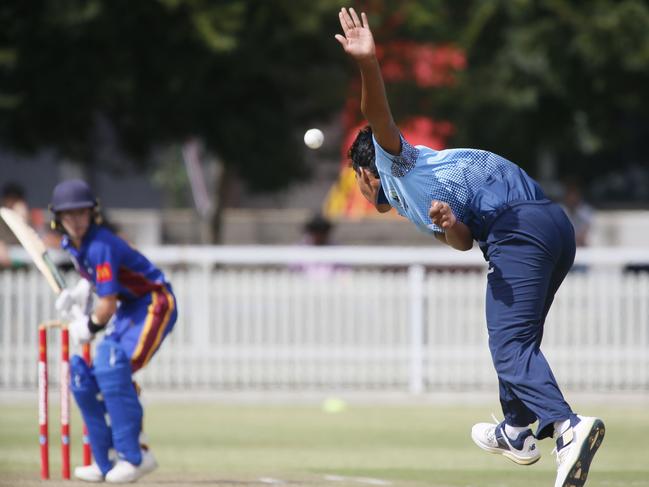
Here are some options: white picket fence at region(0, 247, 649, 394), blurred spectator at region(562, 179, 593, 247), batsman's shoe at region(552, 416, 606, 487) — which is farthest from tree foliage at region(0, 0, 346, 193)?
batsman's shoe at region(552, 416, 606, 487)

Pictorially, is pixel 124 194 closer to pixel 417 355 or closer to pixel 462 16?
pixel 462 16

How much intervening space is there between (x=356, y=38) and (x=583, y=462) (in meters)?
2.13

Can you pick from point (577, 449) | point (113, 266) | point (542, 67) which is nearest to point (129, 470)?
point (113, 266)

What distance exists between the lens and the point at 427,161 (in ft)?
22.2

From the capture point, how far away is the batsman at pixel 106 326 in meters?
8.20

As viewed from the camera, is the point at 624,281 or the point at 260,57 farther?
the point at 260,57

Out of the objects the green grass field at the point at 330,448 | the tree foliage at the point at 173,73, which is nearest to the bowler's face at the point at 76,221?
the green grass field at the point at 330,448

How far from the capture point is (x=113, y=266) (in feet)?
27.2

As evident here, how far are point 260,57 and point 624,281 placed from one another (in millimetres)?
7611

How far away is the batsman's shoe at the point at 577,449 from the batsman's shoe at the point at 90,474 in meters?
2.89

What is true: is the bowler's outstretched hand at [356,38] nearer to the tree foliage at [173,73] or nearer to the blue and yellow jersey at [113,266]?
the blue and yellow jersey at [113,266]

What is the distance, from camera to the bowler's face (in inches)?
328

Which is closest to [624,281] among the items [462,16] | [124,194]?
[462,16]

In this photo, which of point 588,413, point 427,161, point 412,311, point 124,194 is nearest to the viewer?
point 427,161
